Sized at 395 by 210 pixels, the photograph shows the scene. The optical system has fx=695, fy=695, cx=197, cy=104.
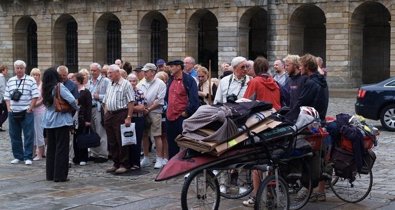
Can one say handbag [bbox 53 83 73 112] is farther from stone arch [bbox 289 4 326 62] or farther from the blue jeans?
stone arch [bbox 289 4 326 62]

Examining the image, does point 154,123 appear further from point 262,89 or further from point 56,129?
point 262,89

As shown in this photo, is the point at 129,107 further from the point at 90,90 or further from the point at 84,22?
the point at 84,22

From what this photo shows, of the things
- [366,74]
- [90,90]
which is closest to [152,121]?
[90,90]

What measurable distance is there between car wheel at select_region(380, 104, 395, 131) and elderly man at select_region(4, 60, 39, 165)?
32.1ft

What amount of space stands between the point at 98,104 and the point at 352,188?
Result: 5.47 m

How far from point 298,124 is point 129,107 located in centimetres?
390

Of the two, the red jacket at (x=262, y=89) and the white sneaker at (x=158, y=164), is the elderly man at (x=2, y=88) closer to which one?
the white sneaker at (x=158, y=164)

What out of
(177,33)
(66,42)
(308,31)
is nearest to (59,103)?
(177,33)

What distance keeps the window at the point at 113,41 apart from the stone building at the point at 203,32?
0.21 feet

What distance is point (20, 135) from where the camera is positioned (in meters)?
12.6

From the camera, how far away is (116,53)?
44.4m

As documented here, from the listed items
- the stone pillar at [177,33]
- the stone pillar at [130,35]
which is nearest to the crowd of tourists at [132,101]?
the stone pillar at [177,33]

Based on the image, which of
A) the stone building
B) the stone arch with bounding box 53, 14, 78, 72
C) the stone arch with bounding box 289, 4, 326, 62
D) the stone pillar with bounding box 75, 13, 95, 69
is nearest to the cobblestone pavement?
the stone building

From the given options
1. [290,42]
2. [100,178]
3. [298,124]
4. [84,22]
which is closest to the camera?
[298,124]
